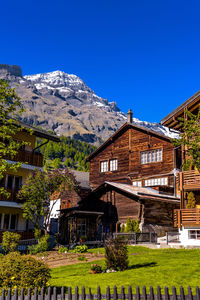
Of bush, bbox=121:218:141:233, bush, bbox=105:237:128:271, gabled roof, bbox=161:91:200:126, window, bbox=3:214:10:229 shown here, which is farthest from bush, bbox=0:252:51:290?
gabled roof, bbox=161:91:200:126

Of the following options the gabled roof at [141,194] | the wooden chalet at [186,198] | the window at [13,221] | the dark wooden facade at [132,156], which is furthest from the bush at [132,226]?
the window at [13,221]

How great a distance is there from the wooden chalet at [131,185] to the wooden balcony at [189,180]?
5.28 metres

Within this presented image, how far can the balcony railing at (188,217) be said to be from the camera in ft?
90.0

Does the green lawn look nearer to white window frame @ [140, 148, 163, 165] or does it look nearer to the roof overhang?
the roof overhang

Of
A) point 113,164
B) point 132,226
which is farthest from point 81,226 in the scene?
point 113,164

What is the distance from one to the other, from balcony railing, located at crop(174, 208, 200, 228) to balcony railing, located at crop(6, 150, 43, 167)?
47.4ft

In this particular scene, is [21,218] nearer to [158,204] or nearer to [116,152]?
[158,204]

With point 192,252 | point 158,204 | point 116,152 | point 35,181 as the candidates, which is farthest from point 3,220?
point 116,152

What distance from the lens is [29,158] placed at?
3447cm

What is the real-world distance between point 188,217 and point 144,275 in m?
13.6

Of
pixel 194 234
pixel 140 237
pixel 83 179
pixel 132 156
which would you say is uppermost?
pixel 132 156

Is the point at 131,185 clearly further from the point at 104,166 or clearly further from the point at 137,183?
the point at 104,166

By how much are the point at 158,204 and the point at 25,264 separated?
2524 cm

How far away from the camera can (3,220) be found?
32.5m
